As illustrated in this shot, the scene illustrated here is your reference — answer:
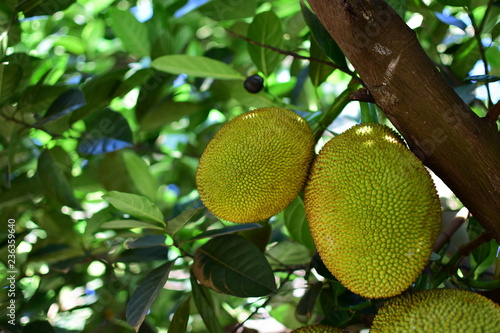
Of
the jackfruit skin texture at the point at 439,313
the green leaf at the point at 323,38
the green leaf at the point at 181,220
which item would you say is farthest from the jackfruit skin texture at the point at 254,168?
the jackfruit skin texture at the point at 439,313

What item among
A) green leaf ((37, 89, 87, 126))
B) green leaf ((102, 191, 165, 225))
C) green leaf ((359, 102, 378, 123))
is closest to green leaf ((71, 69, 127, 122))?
green leaf ((37, 89, 87, 126))

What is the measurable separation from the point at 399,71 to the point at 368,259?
27cm

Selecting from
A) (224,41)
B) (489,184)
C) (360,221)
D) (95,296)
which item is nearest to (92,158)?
(95,296)

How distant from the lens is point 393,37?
0.72m

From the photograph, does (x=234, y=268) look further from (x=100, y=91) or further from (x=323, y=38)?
(x=100, y=91)

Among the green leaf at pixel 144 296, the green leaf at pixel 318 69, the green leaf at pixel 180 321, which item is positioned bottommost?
the green leaf at pixel 180 321

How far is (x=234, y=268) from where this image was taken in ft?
2.96

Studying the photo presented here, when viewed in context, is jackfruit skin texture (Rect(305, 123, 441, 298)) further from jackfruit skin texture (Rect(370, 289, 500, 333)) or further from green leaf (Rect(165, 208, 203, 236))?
green leaf (Rect(165, 208, 203, 236))

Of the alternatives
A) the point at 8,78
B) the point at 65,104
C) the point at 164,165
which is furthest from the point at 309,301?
the point at 164,165

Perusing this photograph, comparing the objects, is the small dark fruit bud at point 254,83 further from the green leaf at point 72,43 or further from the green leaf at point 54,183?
the green leaf at point 72,43

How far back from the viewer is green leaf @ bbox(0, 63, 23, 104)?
3.53 ft

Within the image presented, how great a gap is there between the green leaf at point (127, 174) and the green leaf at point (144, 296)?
0.47m

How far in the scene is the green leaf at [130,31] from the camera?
4.50 ft

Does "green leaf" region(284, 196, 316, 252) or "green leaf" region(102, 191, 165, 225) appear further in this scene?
"green leaf" region(284, 196, 316, 252)
